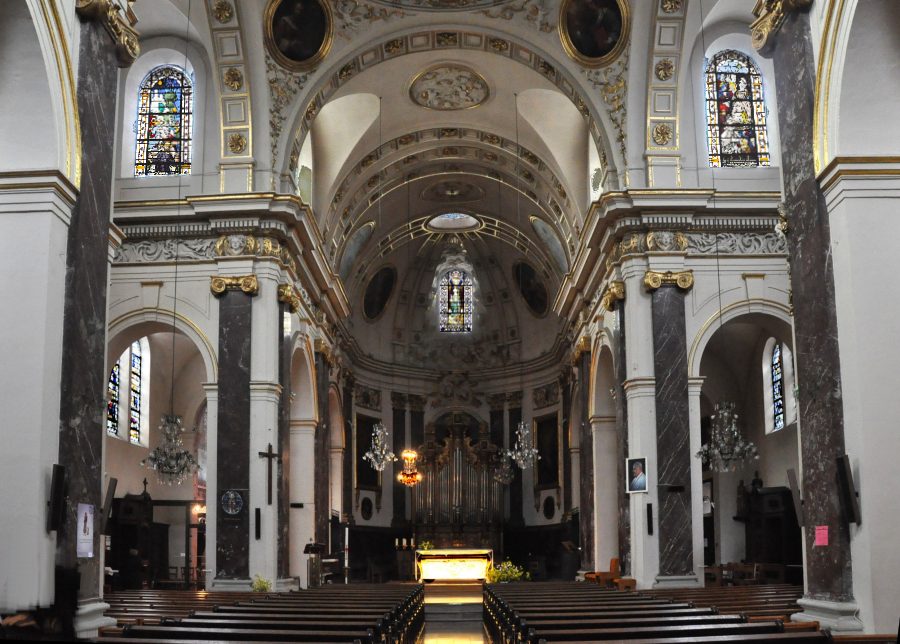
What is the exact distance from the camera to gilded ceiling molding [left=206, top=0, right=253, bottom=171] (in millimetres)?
18234

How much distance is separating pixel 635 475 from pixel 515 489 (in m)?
15.6

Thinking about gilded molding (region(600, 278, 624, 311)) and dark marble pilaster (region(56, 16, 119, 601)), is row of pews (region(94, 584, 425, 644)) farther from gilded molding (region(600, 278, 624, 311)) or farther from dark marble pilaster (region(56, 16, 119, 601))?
gilded molding (region(600, 278, 624, 311))

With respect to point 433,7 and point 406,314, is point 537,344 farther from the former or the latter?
point 433,7

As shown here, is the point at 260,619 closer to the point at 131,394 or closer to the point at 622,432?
the point at 622,432

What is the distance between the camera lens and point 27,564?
7770 mm

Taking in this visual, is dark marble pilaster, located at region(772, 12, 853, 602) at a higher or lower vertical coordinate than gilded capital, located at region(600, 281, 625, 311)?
lower

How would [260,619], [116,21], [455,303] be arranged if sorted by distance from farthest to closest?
1. [455,303]
2. [116,21]
3. [260,619]

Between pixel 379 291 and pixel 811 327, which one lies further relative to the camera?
pixel 379 291

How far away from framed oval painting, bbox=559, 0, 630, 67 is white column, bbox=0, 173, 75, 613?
1220cm

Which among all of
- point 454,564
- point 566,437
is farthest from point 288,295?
point 566,437

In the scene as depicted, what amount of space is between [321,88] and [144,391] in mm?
8715

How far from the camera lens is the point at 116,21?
945cm

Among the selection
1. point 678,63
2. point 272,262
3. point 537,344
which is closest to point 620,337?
point 678,63

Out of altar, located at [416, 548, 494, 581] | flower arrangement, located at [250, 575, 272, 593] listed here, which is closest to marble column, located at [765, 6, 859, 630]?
flower arrangement, located at [250, 575, 272, 593]
